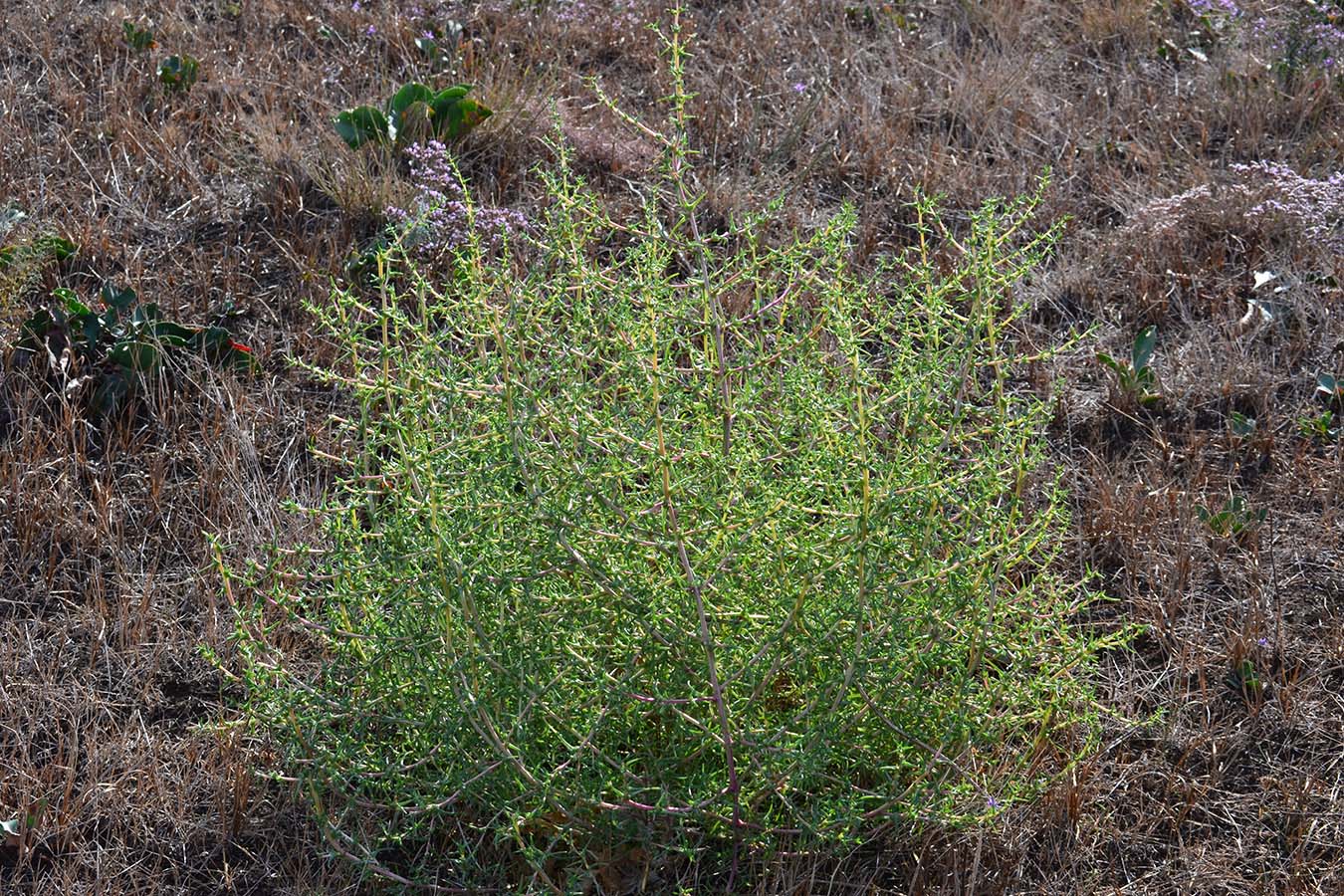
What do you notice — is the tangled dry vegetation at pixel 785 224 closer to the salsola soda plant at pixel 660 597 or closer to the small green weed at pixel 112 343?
the small green weed at pixel 112 343

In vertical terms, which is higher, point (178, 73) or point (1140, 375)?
point (178, 73)

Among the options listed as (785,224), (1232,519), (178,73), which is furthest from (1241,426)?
(178,73)

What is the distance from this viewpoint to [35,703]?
2697mm

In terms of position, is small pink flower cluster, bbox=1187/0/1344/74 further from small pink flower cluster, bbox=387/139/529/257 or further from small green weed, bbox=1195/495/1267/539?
small pink flower cluster, bbox=387/139/529/257

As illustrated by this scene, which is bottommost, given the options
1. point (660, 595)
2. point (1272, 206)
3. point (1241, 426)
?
point (1241, 426)

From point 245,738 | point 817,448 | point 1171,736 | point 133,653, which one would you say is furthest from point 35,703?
point 1171,736

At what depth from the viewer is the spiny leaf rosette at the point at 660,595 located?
1988 millimetres

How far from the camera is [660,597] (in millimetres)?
1985

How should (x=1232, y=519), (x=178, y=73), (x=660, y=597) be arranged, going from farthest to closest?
(x=178, y=73) → (x=1232, y=519) → (x=660, y=597)

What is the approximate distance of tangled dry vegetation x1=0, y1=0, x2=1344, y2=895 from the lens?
8.21ft

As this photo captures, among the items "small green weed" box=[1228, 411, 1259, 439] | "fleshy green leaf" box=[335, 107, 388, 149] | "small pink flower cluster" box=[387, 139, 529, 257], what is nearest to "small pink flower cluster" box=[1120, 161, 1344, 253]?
"small green weed" box=[1228, 411, 1259, 439]

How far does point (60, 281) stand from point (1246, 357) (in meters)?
2.99

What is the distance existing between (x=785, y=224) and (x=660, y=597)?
7.15ft

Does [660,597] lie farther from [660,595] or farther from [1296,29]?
[1296,29]
